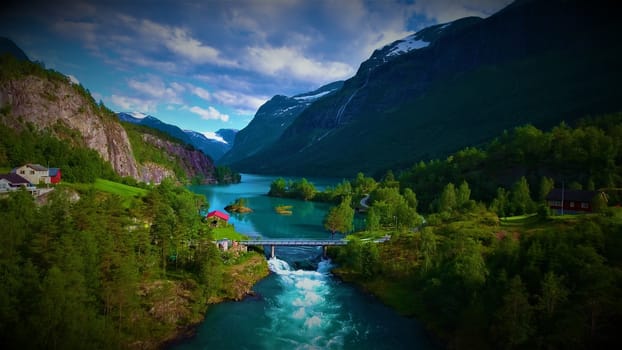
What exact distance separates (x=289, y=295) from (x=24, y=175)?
56.8 m

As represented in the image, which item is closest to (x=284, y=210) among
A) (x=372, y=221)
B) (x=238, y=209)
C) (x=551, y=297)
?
(x=238, y=209)

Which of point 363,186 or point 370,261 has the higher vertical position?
point 363,186

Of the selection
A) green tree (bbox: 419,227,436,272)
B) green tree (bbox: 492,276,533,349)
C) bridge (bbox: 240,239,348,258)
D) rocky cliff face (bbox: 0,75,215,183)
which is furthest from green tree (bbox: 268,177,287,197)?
green tree (bbox: 492,276,533,349)

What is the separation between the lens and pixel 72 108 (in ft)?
445

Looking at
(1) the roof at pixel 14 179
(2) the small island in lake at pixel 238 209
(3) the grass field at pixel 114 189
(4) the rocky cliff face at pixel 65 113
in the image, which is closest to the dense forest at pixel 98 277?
(1) the roof at pixel 14 179

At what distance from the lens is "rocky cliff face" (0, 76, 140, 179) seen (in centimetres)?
11556

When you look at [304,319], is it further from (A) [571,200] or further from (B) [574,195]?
(B) [574,195]

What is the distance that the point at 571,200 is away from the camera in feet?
212

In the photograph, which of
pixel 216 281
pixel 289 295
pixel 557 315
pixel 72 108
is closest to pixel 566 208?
pixel 557 315

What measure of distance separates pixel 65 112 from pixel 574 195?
148696 millimetres

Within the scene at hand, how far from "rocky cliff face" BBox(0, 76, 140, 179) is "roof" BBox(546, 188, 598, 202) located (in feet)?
457

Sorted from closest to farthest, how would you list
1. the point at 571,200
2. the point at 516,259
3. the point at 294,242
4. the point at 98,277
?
the point at 516,259, the point at 98,277, the point at 571,200, the point at 294,242

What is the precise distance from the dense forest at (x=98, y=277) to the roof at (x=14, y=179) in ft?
57.8

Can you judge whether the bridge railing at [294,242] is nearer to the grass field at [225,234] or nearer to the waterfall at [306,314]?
the grass field at [225,234]
